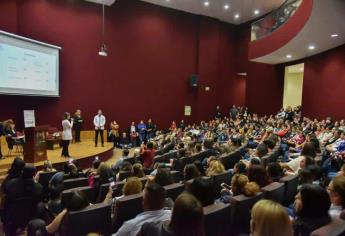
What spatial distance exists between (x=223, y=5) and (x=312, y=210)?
12.2m

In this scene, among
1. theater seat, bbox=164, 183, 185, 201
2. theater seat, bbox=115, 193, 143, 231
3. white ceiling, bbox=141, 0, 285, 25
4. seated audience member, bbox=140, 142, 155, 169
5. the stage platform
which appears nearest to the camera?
theater seat, bbox=115, 193, 143, 231

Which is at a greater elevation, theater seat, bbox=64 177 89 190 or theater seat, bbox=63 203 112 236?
theater seat, bbox=63 203 112 236

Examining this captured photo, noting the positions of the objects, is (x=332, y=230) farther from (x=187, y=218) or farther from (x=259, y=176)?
(x=259, y=176)

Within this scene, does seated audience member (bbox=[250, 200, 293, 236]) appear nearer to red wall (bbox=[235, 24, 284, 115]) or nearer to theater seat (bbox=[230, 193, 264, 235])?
theater seat (bbox=[230, 193, 264, 235])

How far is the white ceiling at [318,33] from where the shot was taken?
7.04 m

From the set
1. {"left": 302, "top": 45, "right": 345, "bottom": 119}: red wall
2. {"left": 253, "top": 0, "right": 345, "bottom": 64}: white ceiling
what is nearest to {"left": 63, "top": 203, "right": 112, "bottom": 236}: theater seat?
{"left": 253, "top": 0, "right": 345, "bottom": 64}: white ceiling

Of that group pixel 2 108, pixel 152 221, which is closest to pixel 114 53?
pixel 2 108

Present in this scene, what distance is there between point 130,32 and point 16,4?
14.2 feet

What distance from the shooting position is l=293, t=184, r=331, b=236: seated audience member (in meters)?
1.76

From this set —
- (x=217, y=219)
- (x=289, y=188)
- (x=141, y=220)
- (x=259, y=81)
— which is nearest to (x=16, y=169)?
(x=141, y=220)

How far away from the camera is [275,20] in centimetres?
1085

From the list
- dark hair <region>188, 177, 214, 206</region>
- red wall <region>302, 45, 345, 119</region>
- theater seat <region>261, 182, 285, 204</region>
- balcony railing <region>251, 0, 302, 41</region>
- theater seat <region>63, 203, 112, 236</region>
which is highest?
balcony railing <region>251, 0, 302, 41</region>

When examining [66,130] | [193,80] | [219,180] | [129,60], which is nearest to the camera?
[219,180]

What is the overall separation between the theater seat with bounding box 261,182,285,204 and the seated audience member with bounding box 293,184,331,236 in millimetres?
639
